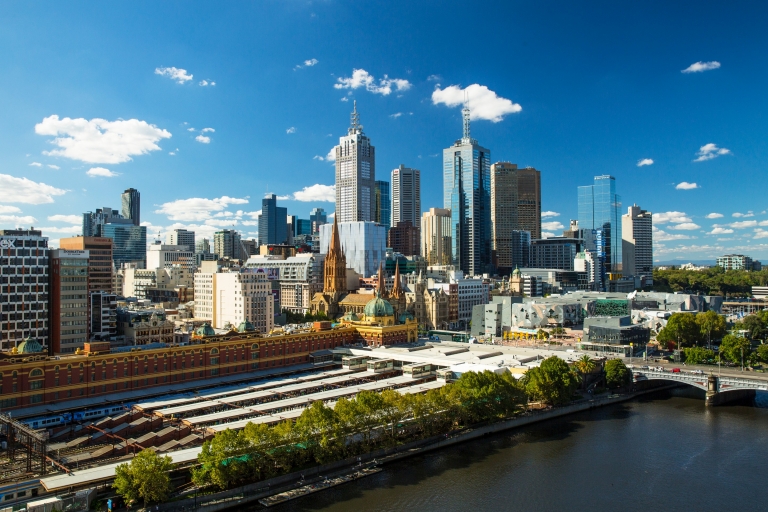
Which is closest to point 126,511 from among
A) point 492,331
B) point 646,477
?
point 646,477

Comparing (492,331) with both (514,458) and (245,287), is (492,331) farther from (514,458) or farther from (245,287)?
(514,458)

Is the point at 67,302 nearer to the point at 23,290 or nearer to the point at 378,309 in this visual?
the point at 23,290

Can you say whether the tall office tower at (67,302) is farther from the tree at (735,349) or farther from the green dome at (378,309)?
the tree at (735,349)

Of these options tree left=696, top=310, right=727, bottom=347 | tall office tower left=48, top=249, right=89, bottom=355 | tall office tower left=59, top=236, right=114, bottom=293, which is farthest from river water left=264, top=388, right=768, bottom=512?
tall office tower left=59, top=236, right=114, bottom=293

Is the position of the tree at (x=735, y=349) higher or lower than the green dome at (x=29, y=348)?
lower

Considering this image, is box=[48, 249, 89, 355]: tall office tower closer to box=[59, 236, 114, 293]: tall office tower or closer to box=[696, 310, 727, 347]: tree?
box=[59, 236, 114, 293]: tall office tower

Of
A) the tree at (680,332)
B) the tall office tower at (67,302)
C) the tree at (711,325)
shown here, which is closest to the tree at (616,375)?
the tree at (680,332)

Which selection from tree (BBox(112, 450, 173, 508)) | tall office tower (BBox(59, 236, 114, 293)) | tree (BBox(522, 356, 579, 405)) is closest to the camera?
tree (BBox(112, 450, 173, 508))
